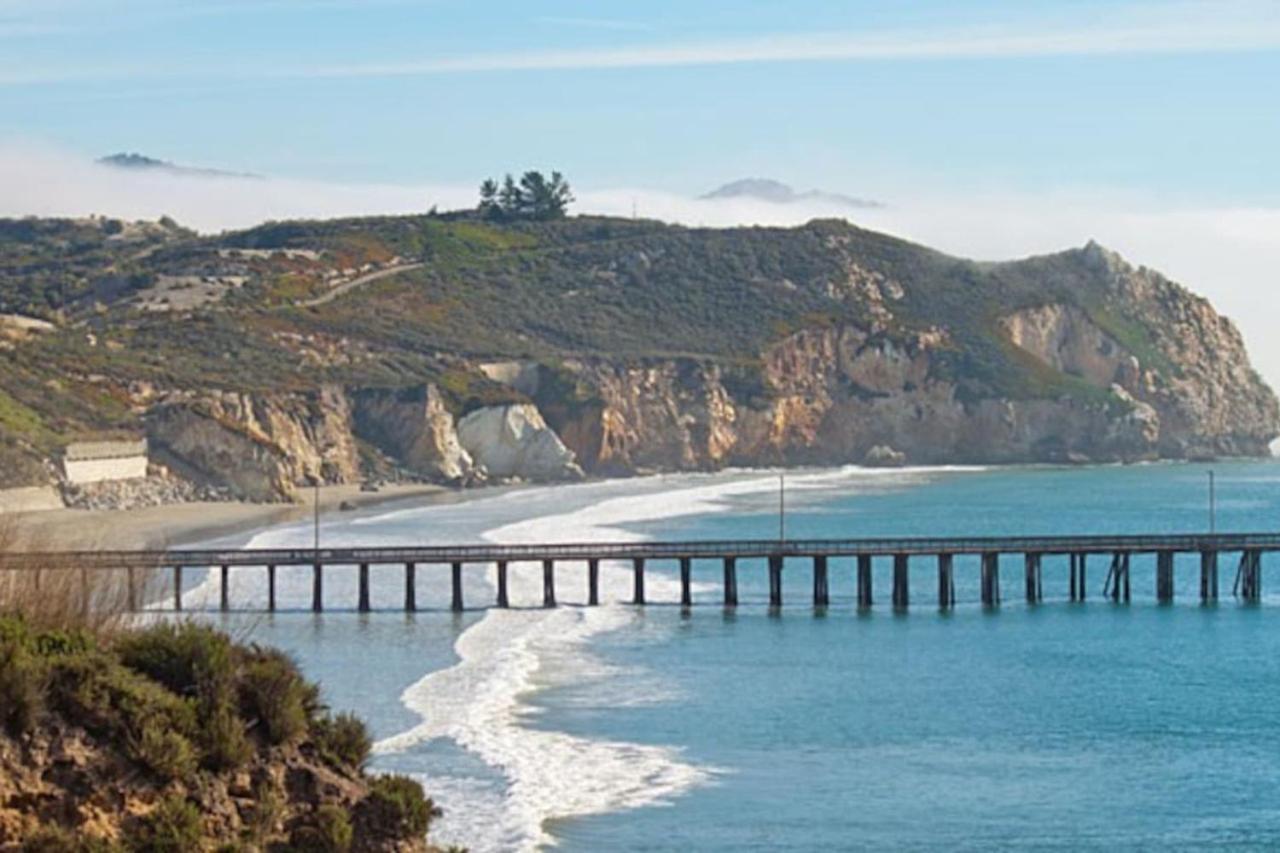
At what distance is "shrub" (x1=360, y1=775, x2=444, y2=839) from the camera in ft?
85.5

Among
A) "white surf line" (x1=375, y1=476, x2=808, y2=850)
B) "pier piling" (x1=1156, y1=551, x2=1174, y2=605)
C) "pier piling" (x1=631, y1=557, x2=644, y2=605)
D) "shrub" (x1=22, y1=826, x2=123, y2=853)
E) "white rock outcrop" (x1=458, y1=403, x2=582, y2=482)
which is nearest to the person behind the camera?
"shrub" (x1=22, y1=826, x2=123, y2=853)

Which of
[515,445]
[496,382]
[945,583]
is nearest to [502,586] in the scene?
[945,583]

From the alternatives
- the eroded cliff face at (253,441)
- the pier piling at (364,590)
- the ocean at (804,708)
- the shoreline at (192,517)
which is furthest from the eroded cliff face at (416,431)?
the pier piling at (364,590)

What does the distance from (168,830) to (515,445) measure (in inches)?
4905

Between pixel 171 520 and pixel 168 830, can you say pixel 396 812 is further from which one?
pixel 171 520

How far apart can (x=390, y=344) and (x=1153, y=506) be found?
52.4 m

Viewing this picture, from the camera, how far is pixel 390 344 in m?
164

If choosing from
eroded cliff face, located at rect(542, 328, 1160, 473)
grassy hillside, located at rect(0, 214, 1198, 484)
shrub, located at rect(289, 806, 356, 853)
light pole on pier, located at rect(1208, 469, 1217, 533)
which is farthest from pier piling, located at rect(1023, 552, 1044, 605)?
eroded cliff face, located at rect(542, 328, 1160, 473)

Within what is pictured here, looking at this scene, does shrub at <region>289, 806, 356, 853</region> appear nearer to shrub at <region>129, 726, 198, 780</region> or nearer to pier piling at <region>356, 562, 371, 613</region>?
shrub at <region>129, 726, 198, 780</region>

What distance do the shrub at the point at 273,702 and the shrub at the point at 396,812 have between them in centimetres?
102

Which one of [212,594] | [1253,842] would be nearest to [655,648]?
[212,594]

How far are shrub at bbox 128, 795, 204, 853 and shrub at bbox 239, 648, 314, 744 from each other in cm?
170

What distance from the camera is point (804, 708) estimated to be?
51.7m

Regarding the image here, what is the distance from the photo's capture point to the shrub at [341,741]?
87.8 ft
